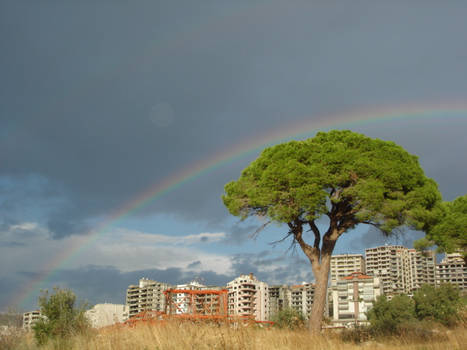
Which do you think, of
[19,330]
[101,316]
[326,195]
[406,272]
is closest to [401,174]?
[326,195]

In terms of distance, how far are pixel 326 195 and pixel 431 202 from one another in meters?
3.68

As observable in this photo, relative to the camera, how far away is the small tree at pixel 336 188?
1457cm

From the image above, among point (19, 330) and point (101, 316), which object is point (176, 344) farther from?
point (19, 330)

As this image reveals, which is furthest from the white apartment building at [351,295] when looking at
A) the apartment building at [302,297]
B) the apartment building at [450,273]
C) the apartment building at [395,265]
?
the apartment building at [450,273]

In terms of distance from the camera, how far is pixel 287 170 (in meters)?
15.0

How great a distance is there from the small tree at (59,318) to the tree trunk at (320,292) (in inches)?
300

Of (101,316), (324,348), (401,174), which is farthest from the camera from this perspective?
(401,174)

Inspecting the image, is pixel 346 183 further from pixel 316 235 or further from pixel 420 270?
pixel 420 270

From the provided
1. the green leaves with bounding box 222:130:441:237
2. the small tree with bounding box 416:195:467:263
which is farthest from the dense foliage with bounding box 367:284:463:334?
the green leaves with bounding box 222:130:441:237

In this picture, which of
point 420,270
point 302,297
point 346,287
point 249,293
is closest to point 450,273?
point 420,270

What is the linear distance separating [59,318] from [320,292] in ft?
27.9

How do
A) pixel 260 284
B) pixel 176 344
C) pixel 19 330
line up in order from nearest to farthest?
pixel 176 344, pixel 19 330, pixel 260 284

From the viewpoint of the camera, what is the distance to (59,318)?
1032 centimetres

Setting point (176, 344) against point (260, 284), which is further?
point (260, 284)
